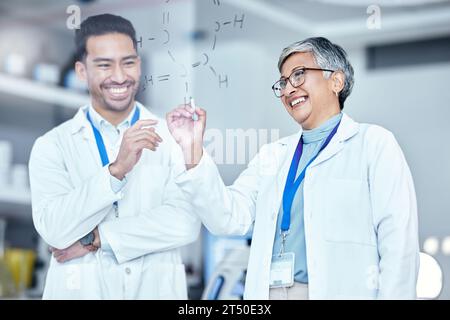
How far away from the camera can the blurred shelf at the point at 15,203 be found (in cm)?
396

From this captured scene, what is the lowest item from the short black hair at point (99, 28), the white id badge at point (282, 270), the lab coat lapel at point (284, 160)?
the white id badge at point (282, 270)

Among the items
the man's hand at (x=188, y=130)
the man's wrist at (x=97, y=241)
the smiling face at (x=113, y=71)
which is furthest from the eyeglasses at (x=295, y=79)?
the man's wrist at (x=97, y=241)

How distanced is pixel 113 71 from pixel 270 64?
521mm

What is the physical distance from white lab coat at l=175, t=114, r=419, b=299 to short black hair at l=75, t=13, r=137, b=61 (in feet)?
1.88

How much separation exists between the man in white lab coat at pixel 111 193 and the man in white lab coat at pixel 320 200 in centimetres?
15

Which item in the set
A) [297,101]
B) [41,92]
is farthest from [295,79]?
[41,92]

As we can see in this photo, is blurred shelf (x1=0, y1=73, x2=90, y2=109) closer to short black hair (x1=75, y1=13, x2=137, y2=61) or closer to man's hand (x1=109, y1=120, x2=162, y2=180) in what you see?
short black hair (x1=75, y1=13, x2=137, y2=61)

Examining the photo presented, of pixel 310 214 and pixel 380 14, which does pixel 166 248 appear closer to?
pixel 310 214

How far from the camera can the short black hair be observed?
2.73 metres

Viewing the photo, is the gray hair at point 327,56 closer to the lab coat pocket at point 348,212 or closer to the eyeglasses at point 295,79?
the eyeglasses at point 295,79

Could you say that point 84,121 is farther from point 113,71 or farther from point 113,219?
point 113,219

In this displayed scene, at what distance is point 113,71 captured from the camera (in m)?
2.71
